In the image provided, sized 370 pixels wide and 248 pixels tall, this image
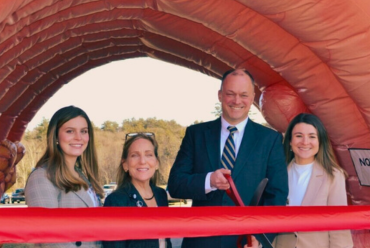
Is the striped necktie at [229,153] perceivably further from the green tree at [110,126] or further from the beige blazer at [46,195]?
the green tree at [110,126]

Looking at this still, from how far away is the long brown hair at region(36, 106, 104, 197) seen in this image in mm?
2232

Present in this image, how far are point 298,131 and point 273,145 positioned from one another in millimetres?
531

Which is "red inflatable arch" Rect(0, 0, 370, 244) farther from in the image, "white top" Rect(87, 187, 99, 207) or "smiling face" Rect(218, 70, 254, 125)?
"smiling face" Rect(218, 70, 254, 125)

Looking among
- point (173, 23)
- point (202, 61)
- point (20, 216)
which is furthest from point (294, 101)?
point (20, 216)

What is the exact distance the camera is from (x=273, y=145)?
96.9 inches

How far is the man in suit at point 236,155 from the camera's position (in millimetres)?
2365

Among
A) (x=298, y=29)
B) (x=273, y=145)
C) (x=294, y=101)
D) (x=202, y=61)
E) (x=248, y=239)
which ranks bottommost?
(x=248, y=239)

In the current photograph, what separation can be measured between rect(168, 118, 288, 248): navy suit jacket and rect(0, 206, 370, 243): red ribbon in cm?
59

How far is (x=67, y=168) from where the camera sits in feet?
7.63

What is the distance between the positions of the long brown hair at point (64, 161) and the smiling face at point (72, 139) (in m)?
0.02

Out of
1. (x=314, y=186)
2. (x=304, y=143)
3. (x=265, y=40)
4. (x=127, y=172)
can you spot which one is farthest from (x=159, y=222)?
(x=265, y=40)

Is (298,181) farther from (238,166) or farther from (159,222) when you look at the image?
(159,222)

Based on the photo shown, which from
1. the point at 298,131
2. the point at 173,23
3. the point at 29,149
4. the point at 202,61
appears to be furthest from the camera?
the point at 29,149

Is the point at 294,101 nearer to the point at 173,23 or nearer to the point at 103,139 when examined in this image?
the point at 173,23
